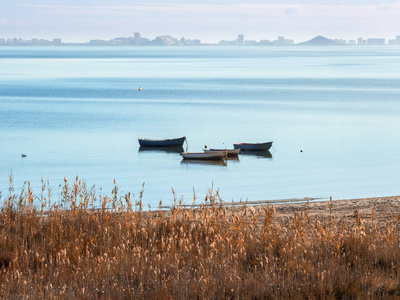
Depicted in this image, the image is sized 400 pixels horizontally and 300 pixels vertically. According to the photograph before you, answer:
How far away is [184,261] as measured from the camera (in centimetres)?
839

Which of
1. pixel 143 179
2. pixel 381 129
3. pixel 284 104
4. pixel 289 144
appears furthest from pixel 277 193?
pixel 284 104

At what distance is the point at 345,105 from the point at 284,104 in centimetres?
806

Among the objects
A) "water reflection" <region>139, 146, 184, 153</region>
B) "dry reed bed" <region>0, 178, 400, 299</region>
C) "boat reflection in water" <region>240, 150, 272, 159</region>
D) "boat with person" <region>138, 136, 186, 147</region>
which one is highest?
"boat with person" <region>138, 136, 186, 147</region>

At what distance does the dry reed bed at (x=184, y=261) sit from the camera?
7.12m

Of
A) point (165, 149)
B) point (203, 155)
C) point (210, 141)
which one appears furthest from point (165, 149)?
point (203, 155)

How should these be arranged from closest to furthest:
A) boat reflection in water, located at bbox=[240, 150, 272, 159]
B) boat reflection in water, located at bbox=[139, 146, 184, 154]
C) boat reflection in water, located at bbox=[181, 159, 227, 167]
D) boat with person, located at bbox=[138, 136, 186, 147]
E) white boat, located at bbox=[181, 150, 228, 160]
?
boat reflection in water, located at bbox=[181, 159, 227, 167] → white boat, located at bbox=[181, 150, 228, 160] → boat reflection in water, located at bbox=[240, 150, 272, 159] → boat reflection in water, located at bbox=[139, 146, 184, 154] → boat with person, located at bbox=[138, 136, 186, 147]

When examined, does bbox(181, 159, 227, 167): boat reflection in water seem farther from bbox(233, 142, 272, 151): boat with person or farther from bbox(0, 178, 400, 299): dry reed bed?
bbox(0, 178, 400, 299): dry reed bed

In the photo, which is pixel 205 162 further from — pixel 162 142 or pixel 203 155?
pixel 162 142

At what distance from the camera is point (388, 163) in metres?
38.2

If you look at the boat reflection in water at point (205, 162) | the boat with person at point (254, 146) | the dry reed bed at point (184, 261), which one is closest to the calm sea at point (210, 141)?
the boat reflection in water at point (205, 162)

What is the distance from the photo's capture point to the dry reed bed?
23.4 ft

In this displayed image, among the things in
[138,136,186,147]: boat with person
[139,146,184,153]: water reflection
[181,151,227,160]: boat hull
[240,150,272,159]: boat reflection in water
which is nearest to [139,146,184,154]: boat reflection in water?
[139,146,184,153]: water reflection

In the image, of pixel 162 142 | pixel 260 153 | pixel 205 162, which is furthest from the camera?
pixel 162 142

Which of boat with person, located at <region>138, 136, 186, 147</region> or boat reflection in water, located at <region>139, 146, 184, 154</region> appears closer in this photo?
boat reflection in water, located at <region>139, 146, 184, 154</region>
